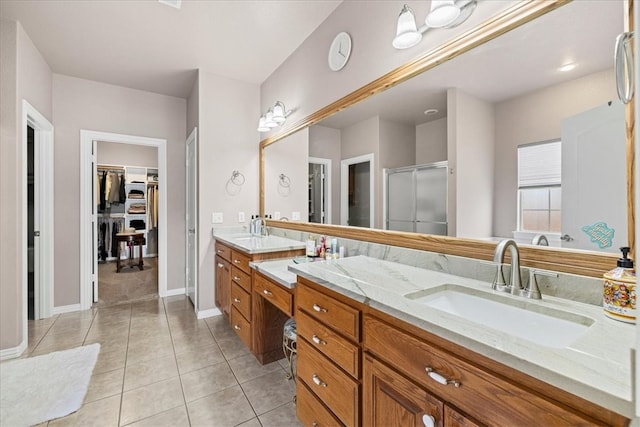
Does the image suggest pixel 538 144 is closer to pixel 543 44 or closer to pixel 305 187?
pixel 543 44

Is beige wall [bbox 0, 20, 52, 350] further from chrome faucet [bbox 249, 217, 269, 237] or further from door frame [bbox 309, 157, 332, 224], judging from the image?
door frame [bbox 309, 157, 332, 224]

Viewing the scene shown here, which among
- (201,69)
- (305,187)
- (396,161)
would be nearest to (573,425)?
(396,161)

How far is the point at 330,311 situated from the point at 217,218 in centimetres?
240

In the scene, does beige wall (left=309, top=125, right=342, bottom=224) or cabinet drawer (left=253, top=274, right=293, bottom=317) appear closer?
cabinet drawer (left=253, top=274, right=293, bottom=317)

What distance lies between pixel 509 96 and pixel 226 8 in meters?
2.14

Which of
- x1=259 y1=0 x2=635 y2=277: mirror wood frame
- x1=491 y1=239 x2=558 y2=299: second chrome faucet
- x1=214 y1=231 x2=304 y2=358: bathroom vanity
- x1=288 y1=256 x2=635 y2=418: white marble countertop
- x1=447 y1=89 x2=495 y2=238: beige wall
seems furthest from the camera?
x1=214 y1=231 x2=304 y2=358: bathroom vanity

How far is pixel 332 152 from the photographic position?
228 centimetres

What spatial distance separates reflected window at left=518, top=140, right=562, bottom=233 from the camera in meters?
1.05

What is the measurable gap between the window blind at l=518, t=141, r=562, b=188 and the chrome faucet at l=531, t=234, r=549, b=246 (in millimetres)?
197

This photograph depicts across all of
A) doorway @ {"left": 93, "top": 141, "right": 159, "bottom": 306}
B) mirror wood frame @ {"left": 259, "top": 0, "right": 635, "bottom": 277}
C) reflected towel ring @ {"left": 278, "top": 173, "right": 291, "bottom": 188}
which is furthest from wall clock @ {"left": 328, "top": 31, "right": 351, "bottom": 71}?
doorway @ {"left": 93, "top": 141, "right": 159, "bottom": 306}

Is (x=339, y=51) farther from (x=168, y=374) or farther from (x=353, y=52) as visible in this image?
(x=168, y=374)

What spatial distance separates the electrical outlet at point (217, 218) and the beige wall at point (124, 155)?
4344 mm

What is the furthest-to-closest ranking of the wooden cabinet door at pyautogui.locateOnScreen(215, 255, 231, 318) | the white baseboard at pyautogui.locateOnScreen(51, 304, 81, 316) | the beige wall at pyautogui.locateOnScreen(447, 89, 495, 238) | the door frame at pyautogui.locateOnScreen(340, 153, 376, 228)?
the white baseboard at pyautogui.locateOnScreen(51, 304, 81, 316) < the wooden cabinet door at pyautogui.locateOnScreen(215, 255, 231, 318) < the door frame at pyautogui.locateOnScreen(340, 153, 376, 228) < the beige wall at pyautogui.locateOnScreen(447, 89, 495, 238)

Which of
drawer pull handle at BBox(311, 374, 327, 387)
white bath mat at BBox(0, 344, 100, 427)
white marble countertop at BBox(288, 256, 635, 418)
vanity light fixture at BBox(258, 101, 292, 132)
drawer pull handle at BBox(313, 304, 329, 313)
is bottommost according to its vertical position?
white bath mat at BBox(0, 344, 100, 427)
